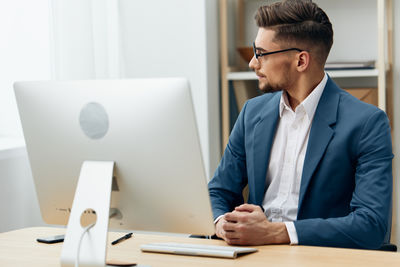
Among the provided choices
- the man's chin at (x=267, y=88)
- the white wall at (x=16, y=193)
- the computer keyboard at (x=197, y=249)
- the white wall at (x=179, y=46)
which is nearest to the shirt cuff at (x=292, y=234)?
the computer keyboard at (x=197, y=249)

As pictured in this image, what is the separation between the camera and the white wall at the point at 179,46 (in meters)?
2.88

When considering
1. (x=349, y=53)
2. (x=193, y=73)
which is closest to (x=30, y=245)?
(x=193, y=73)

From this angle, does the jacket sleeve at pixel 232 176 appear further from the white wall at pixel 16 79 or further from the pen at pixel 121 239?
the white wall at pixel 16 79

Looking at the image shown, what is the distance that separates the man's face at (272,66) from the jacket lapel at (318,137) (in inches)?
5.9

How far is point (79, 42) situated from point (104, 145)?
1.40 metres

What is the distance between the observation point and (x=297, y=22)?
1.78 meters

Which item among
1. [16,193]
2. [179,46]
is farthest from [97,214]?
[179,46]

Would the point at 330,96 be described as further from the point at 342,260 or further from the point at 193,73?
the point at 193,73

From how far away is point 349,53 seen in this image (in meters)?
3.15

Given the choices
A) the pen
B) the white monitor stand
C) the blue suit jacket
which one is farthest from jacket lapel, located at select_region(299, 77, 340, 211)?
the white monitor stand

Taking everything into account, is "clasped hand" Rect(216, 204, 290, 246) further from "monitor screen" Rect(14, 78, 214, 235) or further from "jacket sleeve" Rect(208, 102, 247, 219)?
"jacket sleeve" Rect(208, 102, 247, 219)

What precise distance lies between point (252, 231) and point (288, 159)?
0.40m

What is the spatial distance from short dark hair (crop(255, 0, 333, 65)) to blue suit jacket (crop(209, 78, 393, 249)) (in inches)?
6.4

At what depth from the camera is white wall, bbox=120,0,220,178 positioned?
288cm
